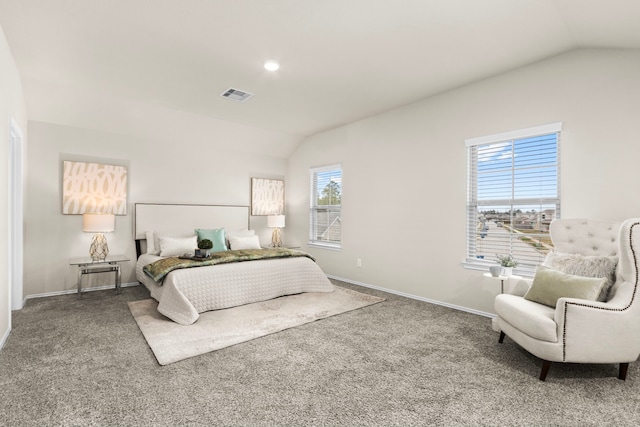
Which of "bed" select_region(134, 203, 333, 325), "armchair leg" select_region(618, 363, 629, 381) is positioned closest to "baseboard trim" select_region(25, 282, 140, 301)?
"bed" select_region(134, 203, 333, 325)

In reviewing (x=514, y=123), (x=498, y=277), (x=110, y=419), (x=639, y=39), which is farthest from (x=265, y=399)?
(x=639, y=39)

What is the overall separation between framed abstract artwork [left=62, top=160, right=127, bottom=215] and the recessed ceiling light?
3070 millimetres

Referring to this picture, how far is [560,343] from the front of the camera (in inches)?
86.1

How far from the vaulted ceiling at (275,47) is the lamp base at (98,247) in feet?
5.35

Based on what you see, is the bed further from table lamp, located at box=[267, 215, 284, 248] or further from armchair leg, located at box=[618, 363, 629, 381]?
armchair leg, located at box=[618, 363, 629, 381]

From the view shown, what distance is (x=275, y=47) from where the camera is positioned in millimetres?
3068

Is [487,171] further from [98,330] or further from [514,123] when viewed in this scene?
[98,330]

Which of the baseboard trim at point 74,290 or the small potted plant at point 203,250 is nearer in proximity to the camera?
the small potted plant at point 203,250

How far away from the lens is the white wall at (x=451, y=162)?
116 inches

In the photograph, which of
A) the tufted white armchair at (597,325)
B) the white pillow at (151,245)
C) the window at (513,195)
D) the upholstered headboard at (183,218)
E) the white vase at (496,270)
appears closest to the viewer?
the tufted white armchair at (597,325)

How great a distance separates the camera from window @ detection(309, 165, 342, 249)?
19.2 ft

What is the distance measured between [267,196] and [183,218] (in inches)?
66.9

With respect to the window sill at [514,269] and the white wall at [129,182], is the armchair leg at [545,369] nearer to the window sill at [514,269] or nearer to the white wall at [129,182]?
the window sill at [514,269]

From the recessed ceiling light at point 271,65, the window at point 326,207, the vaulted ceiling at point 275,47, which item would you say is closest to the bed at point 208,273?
the window at point 326,207
